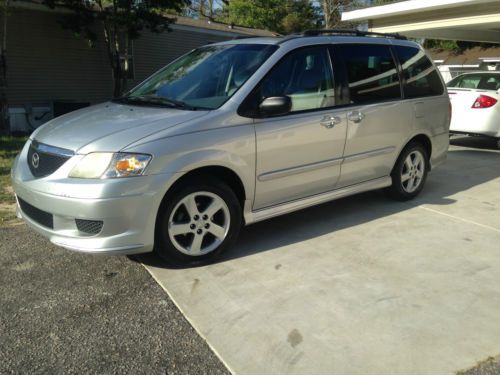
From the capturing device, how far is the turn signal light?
28.6 ft

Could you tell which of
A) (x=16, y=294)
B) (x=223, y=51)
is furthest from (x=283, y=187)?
(x=16, y=294)

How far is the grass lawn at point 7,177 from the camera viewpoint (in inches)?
195

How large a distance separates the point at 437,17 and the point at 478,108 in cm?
650

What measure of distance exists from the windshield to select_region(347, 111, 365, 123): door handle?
979 mm

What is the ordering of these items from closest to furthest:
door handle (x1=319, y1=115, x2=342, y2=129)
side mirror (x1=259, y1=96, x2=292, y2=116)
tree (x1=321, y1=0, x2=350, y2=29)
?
side mirror (x1=259, y1=96, x2=292, y2=116)
door handle (x1=319, y1=115, x2=342, y2=129)
tree (x1=321, y1=0, x2=350, y2=29)

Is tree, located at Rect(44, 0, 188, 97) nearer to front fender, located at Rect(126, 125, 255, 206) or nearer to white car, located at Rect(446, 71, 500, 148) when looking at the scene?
white car, located at Rect(446, 71, 500, 148)

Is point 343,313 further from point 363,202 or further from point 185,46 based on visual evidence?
point 185,46

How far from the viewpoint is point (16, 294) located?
3.30 metres

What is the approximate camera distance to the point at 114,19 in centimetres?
1348

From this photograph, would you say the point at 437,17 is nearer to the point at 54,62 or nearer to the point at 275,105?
the point at 54,62

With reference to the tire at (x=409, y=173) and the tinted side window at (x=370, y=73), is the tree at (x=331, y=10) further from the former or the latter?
the tinted side window at (x=370, y=73)

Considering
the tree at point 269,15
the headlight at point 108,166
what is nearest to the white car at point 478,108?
the headlight at point 108,166

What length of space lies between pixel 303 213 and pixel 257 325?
2.30 m

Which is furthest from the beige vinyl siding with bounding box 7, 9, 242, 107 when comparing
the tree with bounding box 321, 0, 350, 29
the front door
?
the tree with bounding box 321, 0, 350, 29
